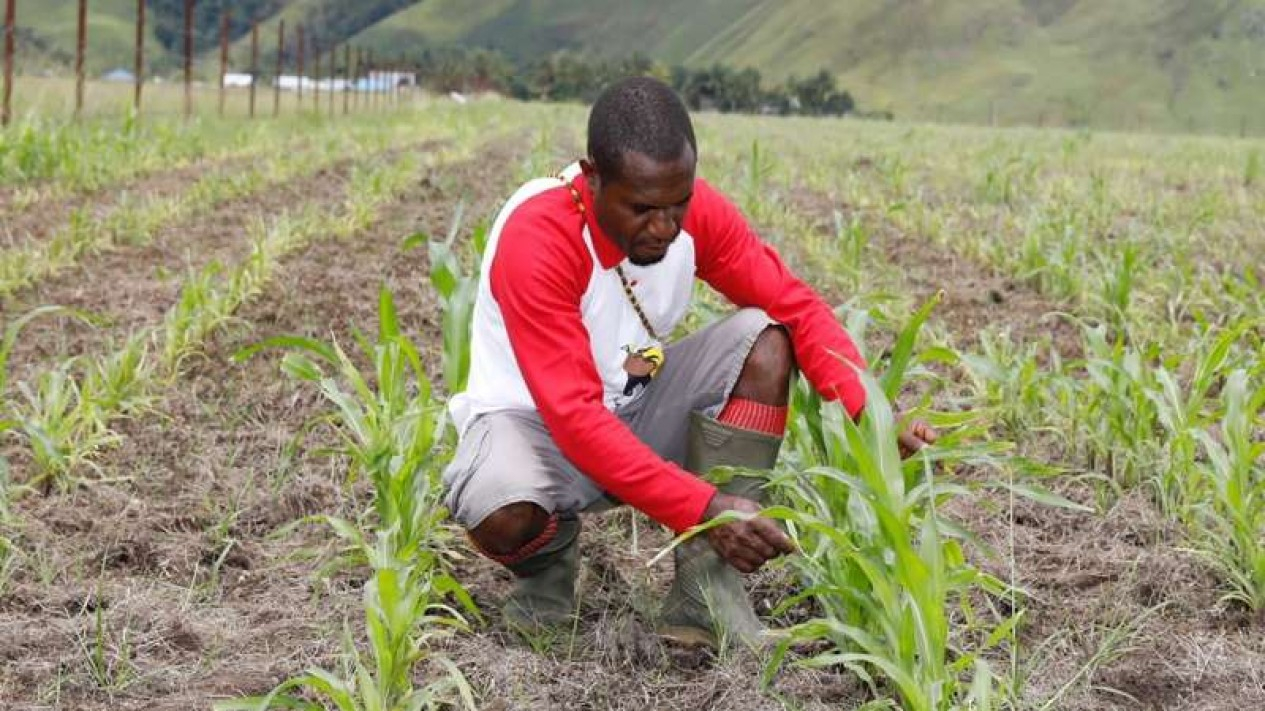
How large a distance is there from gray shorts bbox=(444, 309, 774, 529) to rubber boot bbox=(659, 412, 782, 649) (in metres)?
0.11

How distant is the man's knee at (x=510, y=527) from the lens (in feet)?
8.86

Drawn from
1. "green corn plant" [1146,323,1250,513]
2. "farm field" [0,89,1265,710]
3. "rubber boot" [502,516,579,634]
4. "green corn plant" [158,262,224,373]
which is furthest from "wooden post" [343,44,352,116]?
"rubber boot" [502,516,579,634]

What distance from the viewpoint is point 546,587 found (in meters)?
2.87

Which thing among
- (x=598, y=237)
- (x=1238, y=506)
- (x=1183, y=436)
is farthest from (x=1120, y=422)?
(x=598, y=237)

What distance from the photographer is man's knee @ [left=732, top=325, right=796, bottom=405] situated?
2.81 m

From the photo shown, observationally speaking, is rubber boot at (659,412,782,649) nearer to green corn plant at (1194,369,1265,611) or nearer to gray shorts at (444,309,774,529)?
gray shorts at (444,309,774,529)

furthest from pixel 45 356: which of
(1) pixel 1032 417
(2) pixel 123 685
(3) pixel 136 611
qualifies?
(1) pixel 1032 417

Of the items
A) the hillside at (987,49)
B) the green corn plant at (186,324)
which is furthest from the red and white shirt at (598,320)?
the hillside at (987,49)

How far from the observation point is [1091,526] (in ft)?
11.2

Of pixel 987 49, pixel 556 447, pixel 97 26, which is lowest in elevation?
pixel 556 447

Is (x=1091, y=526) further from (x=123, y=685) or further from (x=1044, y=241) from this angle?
(x=1044, y=241)

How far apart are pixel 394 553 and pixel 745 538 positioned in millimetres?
695

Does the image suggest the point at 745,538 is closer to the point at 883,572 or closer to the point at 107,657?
the point at 883,572

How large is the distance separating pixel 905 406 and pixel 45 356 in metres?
2.89
